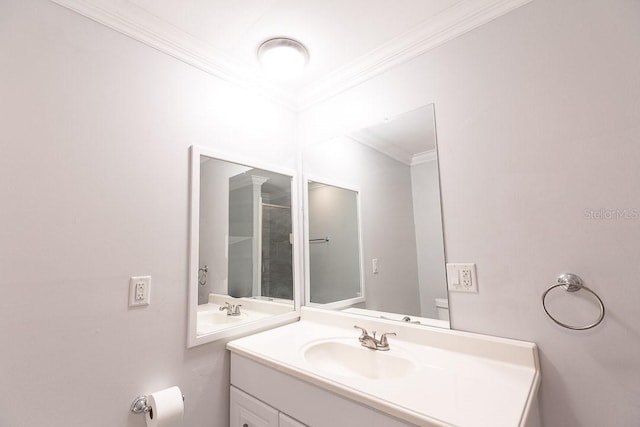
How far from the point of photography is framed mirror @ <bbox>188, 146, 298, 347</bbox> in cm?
140

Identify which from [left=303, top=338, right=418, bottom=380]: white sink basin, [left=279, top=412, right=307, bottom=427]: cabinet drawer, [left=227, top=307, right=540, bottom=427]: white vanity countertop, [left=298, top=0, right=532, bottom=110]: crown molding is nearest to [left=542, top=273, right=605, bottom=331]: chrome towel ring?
[left=227, top=307, right=540, bottom=427]: white vanity countertop

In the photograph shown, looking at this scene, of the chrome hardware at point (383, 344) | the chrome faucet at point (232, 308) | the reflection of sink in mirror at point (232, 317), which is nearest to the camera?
the chrome hardware at point (383, 344)

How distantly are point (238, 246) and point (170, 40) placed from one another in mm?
1072

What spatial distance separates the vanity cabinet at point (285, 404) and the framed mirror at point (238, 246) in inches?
9.8

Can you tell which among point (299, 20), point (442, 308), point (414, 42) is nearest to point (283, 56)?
point (299, 20)

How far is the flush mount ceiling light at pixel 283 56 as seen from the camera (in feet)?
4.85

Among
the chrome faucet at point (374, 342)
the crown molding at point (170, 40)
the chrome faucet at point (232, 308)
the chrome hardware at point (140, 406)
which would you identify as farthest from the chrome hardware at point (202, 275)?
the crown molding at point (170, 40)

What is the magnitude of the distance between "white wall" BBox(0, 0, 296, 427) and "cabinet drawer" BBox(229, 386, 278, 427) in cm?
7

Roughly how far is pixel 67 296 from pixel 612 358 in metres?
1.87

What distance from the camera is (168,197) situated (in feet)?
4.35

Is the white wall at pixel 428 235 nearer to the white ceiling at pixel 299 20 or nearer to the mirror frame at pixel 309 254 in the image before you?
the mirror frame at pixel 309 254

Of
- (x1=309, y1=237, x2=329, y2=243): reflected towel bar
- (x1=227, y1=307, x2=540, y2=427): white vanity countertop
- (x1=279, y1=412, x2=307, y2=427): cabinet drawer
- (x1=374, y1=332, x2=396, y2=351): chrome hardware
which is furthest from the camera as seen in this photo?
(x1=309, y1=237, x2=329, y2=243): reflected towel bar

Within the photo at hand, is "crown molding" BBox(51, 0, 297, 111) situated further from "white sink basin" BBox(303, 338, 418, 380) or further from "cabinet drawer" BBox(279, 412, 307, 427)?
"cabinet drawer" BBox(279, 412, 307, 427)

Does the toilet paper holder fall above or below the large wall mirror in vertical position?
below
